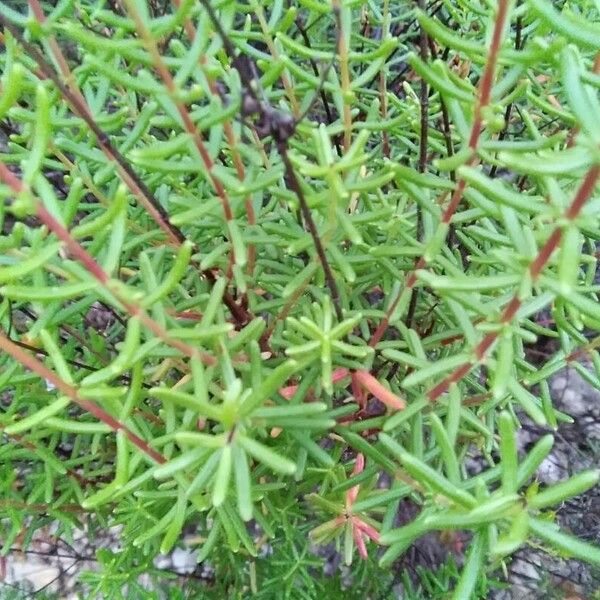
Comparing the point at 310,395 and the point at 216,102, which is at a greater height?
the point at 216,102

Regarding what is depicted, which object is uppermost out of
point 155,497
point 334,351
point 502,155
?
point 502,155

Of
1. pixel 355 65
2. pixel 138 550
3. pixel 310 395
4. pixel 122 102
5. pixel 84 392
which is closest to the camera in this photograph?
pixel 84 392

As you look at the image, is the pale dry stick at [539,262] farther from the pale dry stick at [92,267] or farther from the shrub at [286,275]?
the pale dry stick at [92,267]

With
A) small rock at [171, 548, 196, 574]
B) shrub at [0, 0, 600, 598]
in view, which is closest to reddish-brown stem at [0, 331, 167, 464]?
shrub at [0, 0, 600, 598]

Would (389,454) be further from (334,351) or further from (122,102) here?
(122,102)

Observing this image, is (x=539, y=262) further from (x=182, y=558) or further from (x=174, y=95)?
(x=182, y=558)

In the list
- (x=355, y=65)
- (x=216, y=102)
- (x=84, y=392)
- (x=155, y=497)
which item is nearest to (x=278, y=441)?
(x=155, y=497)
